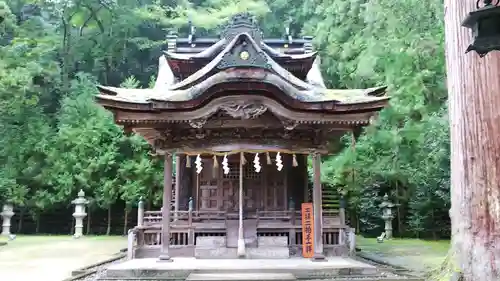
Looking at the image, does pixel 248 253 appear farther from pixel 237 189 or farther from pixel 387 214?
pixel 387 214

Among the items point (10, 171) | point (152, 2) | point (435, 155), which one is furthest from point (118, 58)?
point (435, 155)

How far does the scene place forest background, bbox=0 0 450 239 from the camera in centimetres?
1694

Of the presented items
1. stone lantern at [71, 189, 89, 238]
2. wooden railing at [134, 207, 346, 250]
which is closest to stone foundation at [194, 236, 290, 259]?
wooden railing at [134, 207, 346, 250]

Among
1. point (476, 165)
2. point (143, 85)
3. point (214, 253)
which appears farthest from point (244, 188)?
point (143, 85)

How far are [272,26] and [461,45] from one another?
79.5 feet

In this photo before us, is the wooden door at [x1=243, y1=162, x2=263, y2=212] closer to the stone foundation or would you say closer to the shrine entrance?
the shrine entrance

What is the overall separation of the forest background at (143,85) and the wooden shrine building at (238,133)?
21.8 ft

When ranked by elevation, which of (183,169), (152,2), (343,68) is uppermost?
(152,2)

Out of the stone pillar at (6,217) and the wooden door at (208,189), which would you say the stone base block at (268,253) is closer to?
the wooden door at (208,189)

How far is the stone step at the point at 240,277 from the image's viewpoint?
7.99 meters

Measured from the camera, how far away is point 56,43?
25.7m

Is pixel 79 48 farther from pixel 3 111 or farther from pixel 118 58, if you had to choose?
pixel 3 111

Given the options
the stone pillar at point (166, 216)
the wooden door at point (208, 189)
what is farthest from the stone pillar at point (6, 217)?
the stone pillar at point (166, 216)

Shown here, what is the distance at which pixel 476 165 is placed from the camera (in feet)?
14.6
